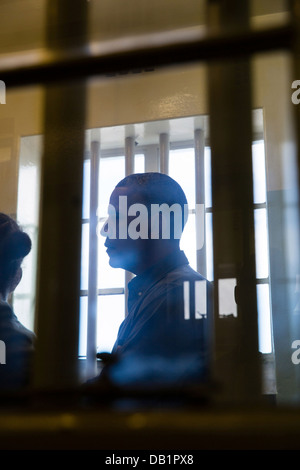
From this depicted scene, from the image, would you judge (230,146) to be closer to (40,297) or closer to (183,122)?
(40,297)

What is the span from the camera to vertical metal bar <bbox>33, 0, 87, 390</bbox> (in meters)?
0.70

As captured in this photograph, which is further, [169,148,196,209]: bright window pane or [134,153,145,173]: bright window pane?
[134,153,145,173]: bright window pane

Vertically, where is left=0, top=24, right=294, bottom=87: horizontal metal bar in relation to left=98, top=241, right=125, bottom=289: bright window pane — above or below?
above

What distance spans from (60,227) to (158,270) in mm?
333

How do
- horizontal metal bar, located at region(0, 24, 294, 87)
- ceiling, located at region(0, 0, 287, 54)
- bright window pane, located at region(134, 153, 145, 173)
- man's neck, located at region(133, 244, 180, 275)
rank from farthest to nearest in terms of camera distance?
bright window pane, located at region(134, 153, 145, 173) < man's neck, located at region(133, 244, 180, 275) < ceiling, located at region(0, 0, 287, 54) < horizontal metal bar, located at region(0, 24, 294, 87)

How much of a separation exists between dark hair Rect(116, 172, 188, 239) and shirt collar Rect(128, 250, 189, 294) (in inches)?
2.4

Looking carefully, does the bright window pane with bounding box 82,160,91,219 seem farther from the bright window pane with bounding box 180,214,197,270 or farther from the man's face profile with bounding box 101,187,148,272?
the bright window pane with bounding box 180,214,197,270

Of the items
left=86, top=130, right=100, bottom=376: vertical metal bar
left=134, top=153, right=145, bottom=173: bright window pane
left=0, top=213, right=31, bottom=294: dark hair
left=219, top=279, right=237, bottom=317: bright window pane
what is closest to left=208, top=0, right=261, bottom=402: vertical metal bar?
left=219, top=279, right=237, bottom=317: bright window pane

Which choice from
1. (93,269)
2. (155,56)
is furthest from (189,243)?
(155,56)

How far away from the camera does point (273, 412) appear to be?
55 cm

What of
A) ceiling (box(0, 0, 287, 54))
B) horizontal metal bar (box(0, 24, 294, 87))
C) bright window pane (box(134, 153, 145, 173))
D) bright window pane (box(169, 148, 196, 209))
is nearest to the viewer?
horizontal metal bar (box(0, 24, 294, 87))

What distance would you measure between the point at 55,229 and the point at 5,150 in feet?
1.74

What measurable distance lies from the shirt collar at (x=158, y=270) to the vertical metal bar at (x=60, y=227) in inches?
11.6

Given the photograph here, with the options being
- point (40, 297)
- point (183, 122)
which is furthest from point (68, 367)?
point (183, 122)
